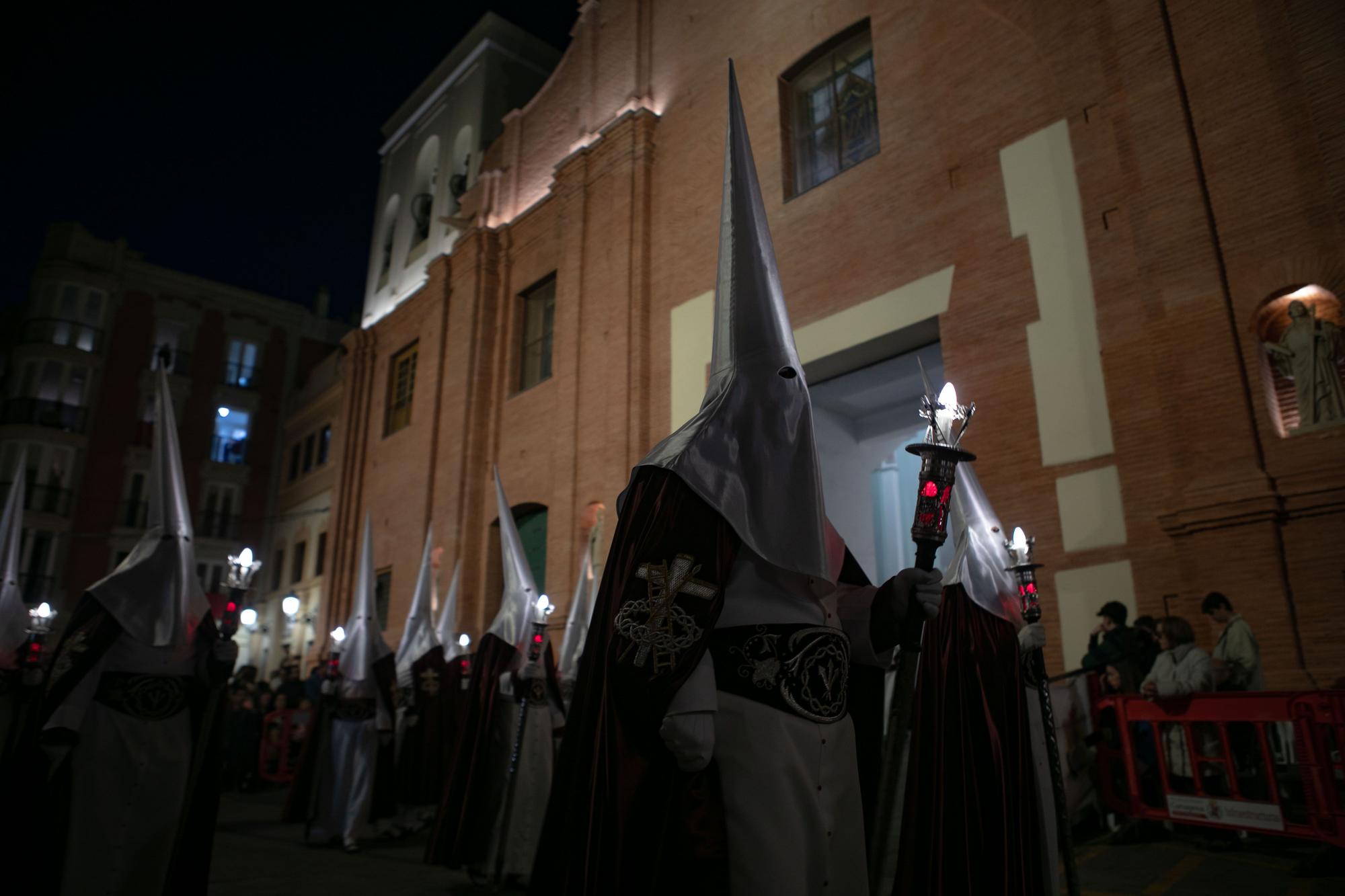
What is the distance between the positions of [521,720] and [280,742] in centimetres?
900

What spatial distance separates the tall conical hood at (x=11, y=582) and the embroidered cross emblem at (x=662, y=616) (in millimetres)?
7074

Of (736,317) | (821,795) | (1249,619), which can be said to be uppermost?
(736,317)

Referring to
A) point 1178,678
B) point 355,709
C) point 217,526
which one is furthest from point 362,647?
point 217,526

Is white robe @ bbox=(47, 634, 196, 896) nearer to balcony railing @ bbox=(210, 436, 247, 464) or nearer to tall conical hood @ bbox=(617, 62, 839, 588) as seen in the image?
tall conical hood @ bbox=(617, 62, 839, 588)

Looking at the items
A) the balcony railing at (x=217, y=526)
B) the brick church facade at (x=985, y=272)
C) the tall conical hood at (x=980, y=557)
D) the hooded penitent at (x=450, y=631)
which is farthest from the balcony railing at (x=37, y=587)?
the tall conical hood at (x=980, y=557)

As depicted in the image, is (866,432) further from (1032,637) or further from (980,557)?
(1032,637)

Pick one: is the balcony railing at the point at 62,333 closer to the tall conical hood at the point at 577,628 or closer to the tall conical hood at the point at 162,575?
the tall conical hood at the point at 577,628

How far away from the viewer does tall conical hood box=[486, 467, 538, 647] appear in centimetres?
758

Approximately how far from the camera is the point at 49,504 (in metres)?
25.3

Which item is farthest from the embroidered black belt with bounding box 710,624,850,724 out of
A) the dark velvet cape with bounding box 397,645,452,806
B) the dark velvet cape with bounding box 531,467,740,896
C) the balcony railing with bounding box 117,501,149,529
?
the balcony railing with bounding box 117,501,149,529

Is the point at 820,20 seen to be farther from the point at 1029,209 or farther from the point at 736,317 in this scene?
the point at 736,317

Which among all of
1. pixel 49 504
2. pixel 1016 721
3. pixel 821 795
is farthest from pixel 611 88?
pixel 49 504

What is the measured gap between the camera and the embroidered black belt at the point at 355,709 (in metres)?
8.63

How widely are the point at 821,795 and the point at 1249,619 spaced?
17.4 ft
